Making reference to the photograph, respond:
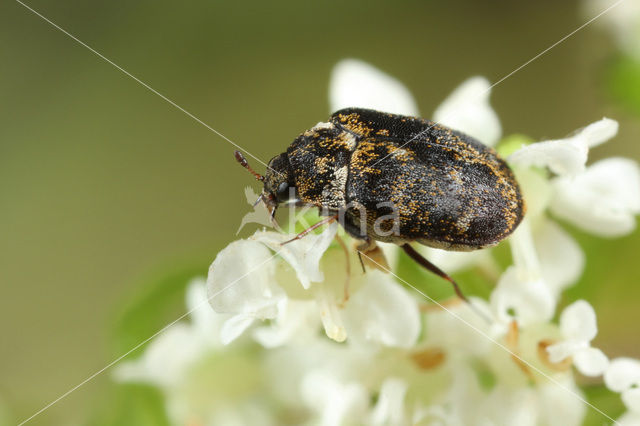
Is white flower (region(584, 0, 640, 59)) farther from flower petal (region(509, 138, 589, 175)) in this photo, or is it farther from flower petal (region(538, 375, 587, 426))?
flower petal (region(538, 375, 587, 426))

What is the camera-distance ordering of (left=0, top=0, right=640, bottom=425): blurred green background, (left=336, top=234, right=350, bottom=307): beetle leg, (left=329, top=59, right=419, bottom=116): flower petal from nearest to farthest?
(left=336, top=234, right=350, bottom=307): beetle leg → (left=329, top=59, right=419, bottom=116): flower petal → (left=0, top=0, right=640, bottom=425): blurred green background

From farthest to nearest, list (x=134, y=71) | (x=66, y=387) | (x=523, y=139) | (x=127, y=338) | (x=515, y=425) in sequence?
(x=134, y=71)
(x=66, y=387)
(x=127, y=338)
(x=523, y=139)
(x=515, y=425)

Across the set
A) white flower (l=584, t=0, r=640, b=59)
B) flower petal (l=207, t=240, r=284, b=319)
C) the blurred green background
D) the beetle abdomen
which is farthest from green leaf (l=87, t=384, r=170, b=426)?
the blurred green background

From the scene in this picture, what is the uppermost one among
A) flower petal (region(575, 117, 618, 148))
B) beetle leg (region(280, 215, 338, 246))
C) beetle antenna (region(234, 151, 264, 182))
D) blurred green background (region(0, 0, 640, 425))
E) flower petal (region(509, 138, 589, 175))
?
flower petal (region(575, 117, 618, 148))

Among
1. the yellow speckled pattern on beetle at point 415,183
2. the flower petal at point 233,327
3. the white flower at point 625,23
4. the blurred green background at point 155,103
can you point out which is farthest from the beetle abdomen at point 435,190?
the blurred green background at point 155,103

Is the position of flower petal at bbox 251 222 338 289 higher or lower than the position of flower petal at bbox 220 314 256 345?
higher

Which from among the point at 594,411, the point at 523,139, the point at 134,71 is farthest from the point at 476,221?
the point at 134,71

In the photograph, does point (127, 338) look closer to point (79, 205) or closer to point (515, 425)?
point (515, 425)
